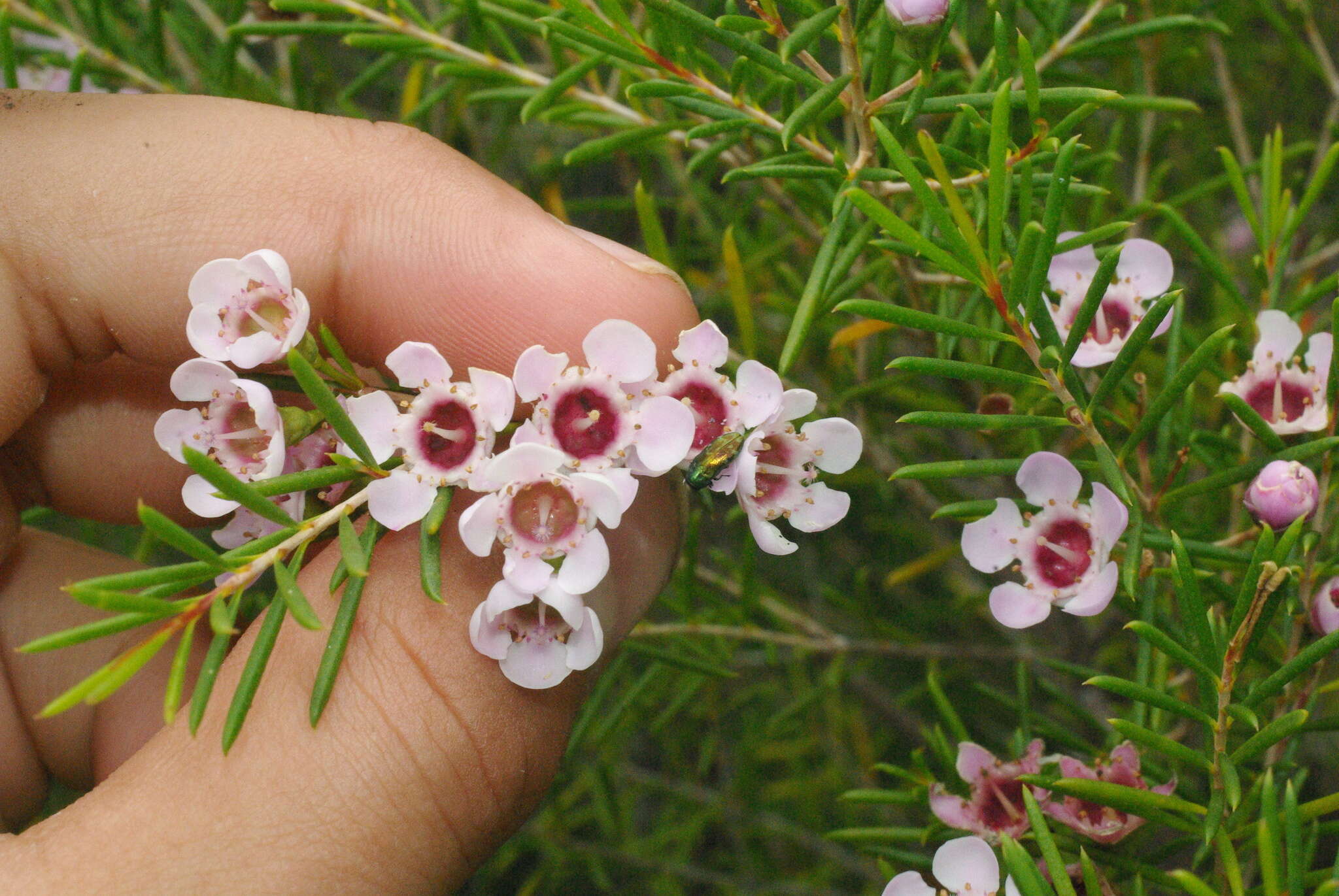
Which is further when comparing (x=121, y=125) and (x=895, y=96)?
(x=121, y=125)

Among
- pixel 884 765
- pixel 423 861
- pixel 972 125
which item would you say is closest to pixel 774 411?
pixel 972 125

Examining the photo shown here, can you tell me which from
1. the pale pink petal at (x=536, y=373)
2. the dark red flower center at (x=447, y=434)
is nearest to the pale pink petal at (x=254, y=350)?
the dark red flower center at (x=447, y=434)

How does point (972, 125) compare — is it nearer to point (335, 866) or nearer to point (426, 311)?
point (426, 311)

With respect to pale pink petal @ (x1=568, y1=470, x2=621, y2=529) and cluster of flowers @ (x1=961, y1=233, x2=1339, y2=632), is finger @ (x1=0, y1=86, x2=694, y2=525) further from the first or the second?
cluster of flowers @ (x1=961, y1=233, x2=1339, y2=632)

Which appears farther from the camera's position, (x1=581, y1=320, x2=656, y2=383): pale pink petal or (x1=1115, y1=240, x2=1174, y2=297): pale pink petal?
(x1=1115, y1=240, x2=1174, y2=297): pale pink petal

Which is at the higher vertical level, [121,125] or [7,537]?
[121,125]

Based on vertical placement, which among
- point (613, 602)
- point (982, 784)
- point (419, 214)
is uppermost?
point (419, 214)

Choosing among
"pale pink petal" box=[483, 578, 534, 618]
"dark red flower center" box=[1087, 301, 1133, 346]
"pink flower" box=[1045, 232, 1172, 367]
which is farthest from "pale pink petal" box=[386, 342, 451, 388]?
"dark red flower center" box=[1087, 301, 1133, 346]

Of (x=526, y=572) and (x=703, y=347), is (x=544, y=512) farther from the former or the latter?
(x=703, y=347)
